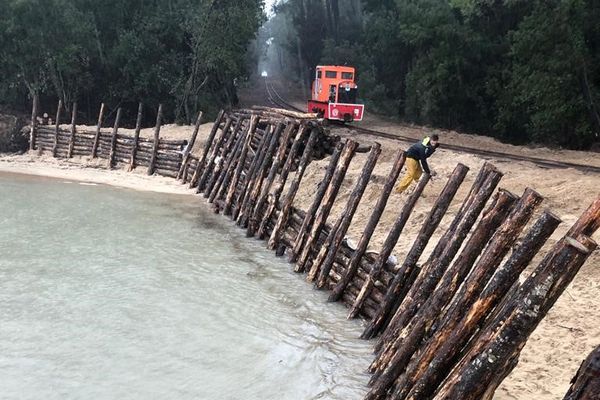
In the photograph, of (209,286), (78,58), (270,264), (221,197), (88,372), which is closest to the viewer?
(88,372)

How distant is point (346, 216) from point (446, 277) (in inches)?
133

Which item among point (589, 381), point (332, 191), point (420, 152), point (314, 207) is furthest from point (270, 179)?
point (589, 381)

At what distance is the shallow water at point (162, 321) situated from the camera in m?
6.25

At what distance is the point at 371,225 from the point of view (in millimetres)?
7840

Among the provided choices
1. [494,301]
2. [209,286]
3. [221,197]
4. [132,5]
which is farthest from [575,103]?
[132,5]

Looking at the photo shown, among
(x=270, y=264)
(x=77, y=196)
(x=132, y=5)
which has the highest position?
(x=132, y=5)

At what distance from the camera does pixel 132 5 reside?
3178 cm

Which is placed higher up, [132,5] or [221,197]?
[132,5]

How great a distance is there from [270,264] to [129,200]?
757 centimetres

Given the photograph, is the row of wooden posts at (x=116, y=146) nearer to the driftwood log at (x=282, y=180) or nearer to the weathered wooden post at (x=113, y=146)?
the weathered wooden post at (x=113, y=146)

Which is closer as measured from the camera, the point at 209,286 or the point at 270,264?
the point at 209,286

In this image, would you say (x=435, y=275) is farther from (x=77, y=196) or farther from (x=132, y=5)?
(x=132, y=5)

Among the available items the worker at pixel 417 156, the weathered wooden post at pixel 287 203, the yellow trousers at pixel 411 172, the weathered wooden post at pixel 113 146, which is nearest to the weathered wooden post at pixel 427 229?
the weathered wooden post at pixel 287 203

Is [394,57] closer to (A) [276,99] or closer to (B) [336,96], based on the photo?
(B) [336,96]
